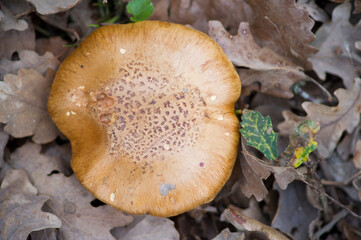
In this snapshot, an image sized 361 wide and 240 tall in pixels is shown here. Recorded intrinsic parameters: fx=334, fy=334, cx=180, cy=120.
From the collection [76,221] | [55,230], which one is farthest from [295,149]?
[55,230]

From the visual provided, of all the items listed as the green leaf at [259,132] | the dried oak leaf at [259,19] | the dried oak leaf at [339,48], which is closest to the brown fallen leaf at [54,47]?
the dried oak leaf at [259,19]

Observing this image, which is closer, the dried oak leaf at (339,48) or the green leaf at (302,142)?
the green leaf at (302,142)

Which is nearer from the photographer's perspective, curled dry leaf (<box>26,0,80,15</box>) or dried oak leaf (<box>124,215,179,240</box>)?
curled dry leaf (<box>26,0,80,15</box>)

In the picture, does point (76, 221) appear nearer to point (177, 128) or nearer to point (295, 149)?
point (177, 128)

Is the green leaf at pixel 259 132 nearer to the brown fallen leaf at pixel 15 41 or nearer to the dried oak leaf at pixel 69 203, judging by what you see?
the dried oak leaf at pixel 69 203

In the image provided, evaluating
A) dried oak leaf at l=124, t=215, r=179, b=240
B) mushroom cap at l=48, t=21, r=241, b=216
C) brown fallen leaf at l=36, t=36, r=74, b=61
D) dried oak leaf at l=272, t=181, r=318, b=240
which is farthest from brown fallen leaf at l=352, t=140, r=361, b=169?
brown fallen leaf at l=36, t=36, r=74, b=61

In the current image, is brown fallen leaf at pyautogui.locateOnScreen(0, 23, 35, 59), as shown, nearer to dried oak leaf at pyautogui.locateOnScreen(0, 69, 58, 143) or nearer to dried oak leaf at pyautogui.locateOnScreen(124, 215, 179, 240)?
dried oak leaf at pyautogui.locateOnScreen(0, 69, 58, 143)
